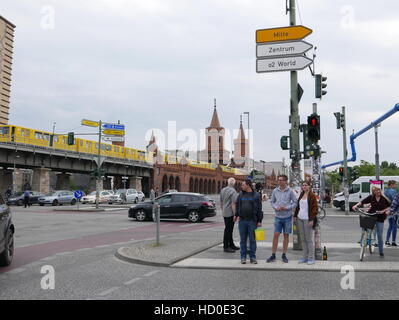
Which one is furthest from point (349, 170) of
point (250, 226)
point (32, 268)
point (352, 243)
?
point (32, 268)

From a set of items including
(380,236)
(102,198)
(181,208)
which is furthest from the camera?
(102,198)

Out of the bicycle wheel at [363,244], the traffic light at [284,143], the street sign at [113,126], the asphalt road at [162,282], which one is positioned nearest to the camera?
the asphalt road at [162,282]

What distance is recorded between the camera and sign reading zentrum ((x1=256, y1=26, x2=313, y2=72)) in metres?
10.4

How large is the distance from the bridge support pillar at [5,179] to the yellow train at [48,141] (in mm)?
9201

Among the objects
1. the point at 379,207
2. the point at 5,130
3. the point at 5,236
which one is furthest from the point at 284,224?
the point at 5,130

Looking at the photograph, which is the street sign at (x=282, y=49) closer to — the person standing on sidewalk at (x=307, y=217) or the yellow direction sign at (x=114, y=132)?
the person standing on sidewalk at (x=307, y=217)

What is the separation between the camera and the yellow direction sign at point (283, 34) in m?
10.4

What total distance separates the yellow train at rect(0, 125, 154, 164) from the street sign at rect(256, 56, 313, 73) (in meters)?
38.8

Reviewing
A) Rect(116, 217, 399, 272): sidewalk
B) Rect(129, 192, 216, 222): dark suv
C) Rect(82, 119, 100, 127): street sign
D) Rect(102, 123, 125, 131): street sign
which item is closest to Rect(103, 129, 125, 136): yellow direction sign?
Rect(102, 123, 125, 131): street sign

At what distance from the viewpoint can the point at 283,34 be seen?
10.5 metres

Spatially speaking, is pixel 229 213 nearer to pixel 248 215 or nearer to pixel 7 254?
pixel 248 215

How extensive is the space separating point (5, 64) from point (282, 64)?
3476 inches

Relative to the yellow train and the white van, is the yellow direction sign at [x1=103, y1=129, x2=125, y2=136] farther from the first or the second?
the white van

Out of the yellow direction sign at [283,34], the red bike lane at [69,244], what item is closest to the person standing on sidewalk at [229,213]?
the yellow direction sign at [283,34]
